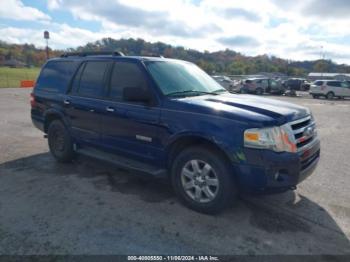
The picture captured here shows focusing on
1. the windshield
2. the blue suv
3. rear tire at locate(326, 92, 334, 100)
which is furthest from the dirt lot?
rear tire at locate(326, 92, 334, 100)

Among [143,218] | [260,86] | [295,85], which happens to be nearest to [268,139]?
[143,218]

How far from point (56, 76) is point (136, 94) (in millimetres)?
2559

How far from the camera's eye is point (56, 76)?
229 inches

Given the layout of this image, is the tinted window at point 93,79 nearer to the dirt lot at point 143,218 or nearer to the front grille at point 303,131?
the dirt lot at point 143,218

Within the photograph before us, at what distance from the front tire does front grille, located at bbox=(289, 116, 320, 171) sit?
0.86 m

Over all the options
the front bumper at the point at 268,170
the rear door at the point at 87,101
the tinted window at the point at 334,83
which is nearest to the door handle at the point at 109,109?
the rear door at the point at 87,101

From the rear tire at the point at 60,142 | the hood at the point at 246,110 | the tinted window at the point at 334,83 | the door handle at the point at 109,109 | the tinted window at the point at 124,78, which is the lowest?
the rear tire at the point at 60,142

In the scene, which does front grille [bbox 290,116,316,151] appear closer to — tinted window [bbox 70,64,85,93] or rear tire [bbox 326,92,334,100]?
tinted window [bbox 70,64,85,93]

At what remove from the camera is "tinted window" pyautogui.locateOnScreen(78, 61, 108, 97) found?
4.89m

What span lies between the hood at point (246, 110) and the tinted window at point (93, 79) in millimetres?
1579

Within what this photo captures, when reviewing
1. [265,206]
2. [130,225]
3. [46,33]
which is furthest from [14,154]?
[46,33]

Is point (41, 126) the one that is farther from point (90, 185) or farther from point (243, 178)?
point (243, 178)

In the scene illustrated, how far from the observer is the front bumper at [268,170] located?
3.35 meters

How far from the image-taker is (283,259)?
2.97 metres
